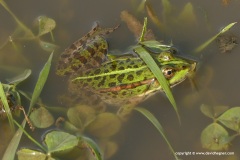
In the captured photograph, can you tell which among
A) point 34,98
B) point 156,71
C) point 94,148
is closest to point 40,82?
point 34,98

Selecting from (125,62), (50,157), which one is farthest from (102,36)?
(50,157)

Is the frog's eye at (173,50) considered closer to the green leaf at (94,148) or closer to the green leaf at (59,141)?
the green leaf at (94,148)

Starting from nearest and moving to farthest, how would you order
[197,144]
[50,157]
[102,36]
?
[50,157] → [197,144] → [102,36]

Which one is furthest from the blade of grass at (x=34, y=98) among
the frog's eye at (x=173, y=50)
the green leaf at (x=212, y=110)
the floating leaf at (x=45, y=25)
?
the green leaf at (x=212, y=110)

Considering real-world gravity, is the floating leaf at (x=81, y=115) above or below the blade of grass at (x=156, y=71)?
below

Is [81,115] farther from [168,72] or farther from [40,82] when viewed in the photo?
[168,72]

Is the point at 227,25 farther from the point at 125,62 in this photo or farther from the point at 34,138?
the point at 34,138
